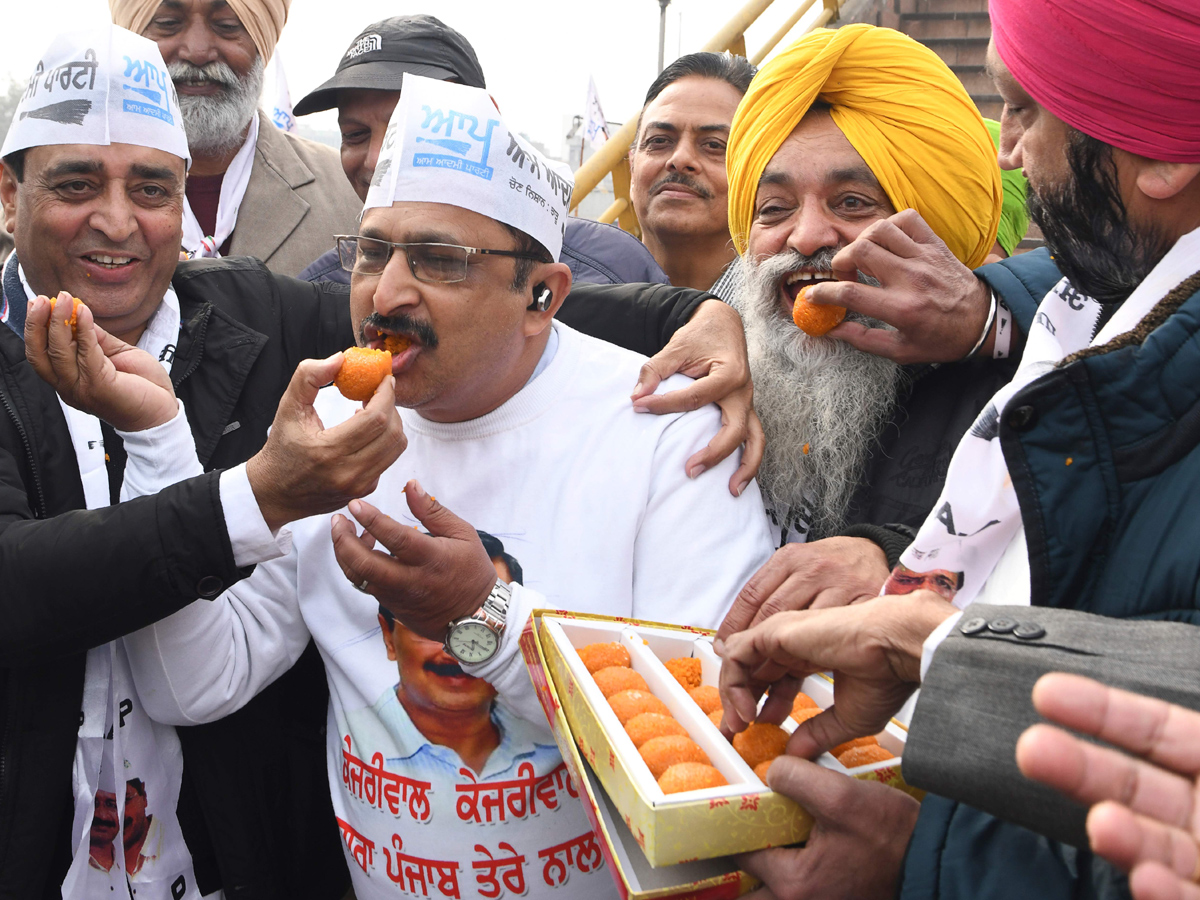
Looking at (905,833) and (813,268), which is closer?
(905,833)


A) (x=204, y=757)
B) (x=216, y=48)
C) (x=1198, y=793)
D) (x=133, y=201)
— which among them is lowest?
(x=204, y=757)

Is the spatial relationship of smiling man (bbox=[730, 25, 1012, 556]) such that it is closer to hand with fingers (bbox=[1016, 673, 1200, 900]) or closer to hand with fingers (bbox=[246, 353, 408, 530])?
hand with fingers (bbox=[246, 353, 408, 530])

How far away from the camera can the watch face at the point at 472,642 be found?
6.78 feet

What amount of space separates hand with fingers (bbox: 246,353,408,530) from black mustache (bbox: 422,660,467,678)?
0.51 metres

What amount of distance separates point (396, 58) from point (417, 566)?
2.93 meters

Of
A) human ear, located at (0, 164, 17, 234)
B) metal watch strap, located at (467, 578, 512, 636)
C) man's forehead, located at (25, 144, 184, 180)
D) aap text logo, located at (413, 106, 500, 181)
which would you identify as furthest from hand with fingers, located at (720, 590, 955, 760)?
human ear, located at (0, 164, 17, 234)

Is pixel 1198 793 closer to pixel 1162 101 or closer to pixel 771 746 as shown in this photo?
pixel 771 746

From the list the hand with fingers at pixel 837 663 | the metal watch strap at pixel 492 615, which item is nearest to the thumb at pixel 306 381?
the metal watch strap at pixel 492 615

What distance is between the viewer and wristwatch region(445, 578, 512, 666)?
2066 mm

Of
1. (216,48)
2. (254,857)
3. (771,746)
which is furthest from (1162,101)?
(216,48)

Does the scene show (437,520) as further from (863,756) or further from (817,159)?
(817,159)

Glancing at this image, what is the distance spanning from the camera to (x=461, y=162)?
2512 mm

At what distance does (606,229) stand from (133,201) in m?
2.01

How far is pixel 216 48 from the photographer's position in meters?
4.55
